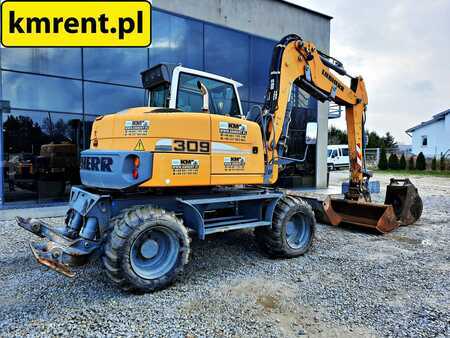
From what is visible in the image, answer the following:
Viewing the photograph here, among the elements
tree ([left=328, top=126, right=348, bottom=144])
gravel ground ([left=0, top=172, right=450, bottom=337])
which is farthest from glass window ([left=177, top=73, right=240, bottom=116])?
tree ([left=328, top=126, right=348, bottom=144])

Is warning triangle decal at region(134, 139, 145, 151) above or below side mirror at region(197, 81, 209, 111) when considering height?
below

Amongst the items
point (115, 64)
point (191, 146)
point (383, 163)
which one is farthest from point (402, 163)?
point (191, 146)

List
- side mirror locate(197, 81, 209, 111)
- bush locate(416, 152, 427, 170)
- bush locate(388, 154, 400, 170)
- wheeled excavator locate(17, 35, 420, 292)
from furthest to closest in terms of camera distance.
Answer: bush locate(388, 154, 400, 170) → bush locate(416, 152, 427, 170) → side mirror locate(197, 81, 209, 111) → wheeled excavator locate(17, 35, 420, 292)

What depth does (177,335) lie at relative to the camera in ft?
9.98

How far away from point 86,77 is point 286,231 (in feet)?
25.4

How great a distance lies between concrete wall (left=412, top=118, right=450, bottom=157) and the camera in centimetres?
3550

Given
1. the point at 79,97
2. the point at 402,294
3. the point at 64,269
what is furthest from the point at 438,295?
the point at 79,97

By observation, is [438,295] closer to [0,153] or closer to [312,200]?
[312,200]

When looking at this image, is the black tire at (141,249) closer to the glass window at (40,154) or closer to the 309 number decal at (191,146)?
the 309 number decal at (191,146)

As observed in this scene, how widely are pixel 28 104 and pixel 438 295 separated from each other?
10.1 metres

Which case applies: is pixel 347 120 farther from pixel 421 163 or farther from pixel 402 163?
pixel 402 163

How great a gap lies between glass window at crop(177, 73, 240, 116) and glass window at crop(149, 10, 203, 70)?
6.26 meters

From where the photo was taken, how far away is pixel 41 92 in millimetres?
9234

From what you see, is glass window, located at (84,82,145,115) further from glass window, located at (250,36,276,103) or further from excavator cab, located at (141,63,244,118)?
excavator cab, located at (141,63,244,118)
